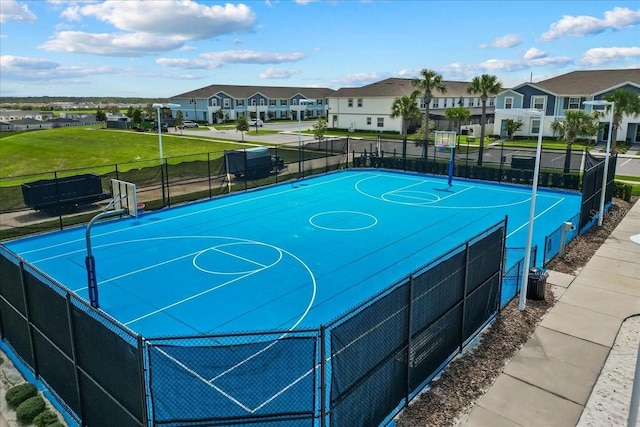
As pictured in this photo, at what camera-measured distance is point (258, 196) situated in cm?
2888

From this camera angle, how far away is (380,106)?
71.8m

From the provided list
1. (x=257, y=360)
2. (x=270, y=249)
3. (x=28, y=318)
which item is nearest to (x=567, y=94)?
(x=270, y=249)

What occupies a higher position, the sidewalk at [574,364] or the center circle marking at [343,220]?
the center circle marking at [343,220]

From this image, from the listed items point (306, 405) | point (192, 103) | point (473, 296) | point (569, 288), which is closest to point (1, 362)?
point (306, 405)

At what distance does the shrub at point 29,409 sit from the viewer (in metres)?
8.77

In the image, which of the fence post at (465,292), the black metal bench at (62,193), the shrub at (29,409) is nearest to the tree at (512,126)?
the black metal bench at (62,193)

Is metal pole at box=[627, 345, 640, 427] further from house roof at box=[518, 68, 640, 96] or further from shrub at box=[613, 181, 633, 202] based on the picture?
house roof at box=[518, 68, 640, 96]

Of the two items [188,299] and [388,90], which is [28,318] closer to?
[188,299]

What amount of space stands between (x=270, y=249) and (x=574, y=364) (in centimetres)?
1116

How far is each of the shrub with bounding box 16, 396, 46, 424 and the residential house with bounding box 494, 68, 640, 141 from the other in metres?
53.6

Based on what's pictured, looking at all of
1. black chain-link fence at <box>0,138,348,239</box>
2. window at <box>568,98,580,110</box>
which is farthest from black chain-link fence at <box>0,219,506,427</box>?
window at <box>568,98,580,110</box>

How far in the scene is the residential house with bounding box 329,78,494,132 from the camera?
70887 millimetres

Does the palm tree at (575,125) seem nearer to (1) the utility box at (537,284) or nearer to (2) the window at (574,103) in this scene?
(1) the utility box at (537,284)

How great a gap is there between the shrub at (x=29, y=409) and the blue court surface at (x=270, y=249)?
126 inches
